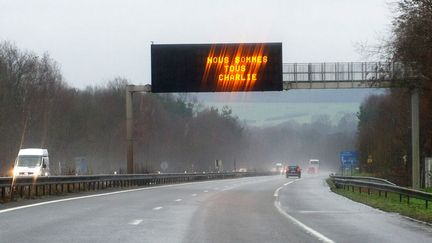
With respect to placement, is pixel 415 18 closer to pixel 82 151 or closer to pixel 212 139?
pixel 82 151

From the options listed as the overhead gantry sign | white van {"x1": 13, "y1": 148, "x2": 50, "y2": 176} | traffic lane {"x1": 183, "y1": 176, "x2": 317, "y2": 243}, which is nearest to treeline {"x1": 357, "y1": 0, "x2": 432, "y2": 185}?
the overhead gantry sign

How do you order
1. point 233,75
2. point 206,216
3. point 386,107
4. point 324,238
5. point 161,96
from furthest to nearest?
1. point 161,96
2. point 386,107
3. point 233,75
4. point 206,216
5. point 324,238

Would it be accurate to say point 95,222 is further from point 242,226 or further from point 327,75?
point 327,75

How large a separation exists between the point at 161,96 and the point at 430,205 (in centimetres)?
11794

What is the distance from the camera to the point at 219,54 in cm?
4603

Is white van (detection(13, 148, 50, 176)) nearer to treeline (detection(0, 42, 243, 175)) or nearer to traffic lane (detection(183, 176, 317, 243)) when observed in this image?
treeline (detection(0, 42, 243, 175))

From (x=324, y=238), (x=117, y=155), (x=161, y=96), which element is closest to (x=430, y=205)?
(x=324, y=238)

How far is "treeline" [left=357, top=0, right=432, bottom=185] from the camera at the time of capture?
1221 inches

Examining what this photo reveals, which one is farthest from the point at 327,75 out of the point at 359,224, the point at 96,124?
the point at 96,124

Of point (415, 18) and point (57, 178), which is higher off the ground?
point (415, 18)

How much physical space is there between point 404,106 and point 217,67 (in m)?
28.2

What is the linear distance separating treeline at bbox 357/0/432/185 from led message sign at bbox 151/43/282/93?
8.10m

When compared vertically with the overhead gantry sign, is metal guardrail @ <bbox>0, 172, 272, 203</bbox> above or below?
below

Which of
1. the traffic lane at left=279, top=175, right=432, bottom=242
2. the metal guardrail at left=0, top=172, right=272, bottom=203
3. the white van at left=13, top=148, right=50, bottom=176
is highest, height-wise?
the white van at left=13, top=148, right=50, bottom=176
